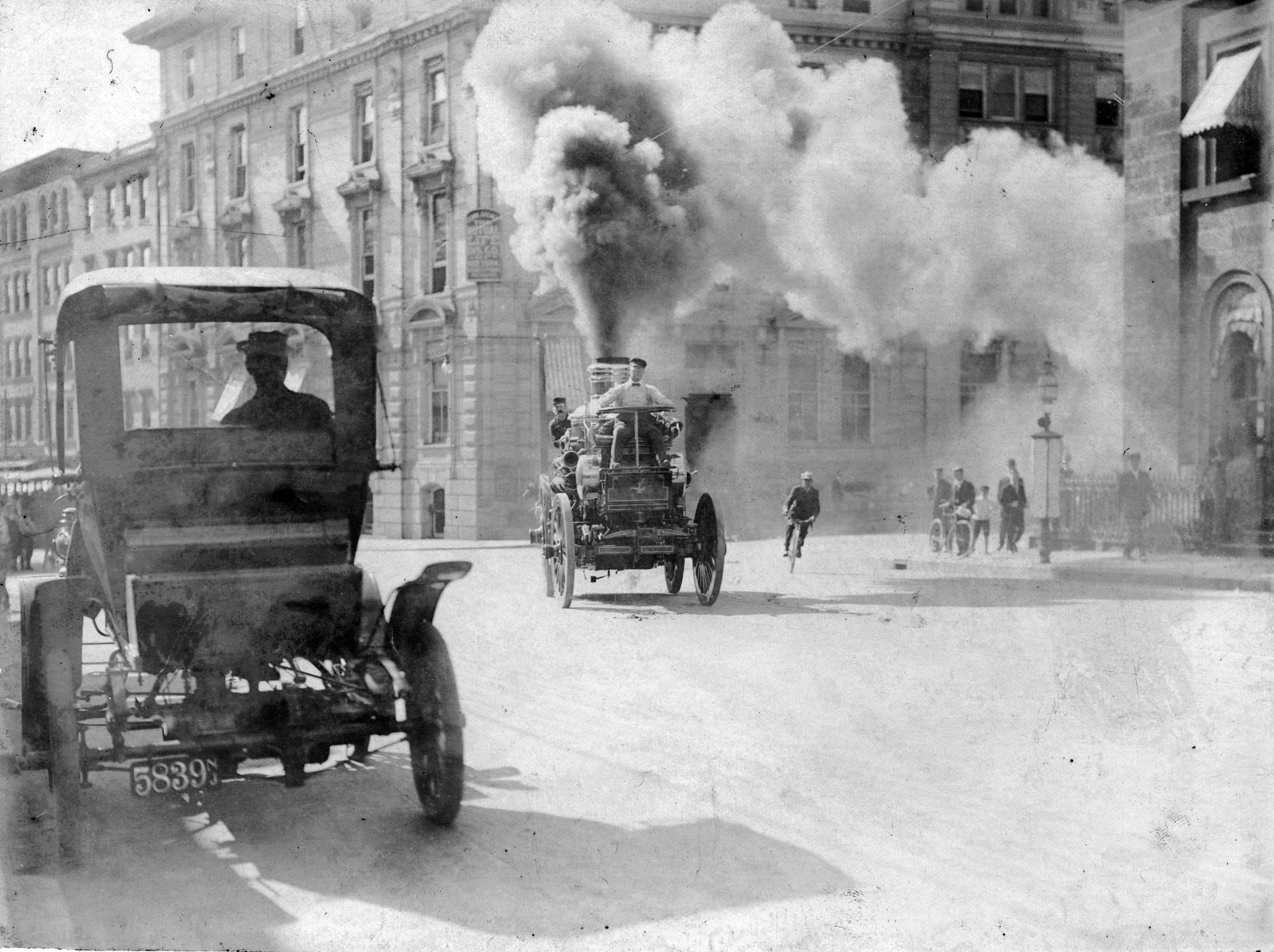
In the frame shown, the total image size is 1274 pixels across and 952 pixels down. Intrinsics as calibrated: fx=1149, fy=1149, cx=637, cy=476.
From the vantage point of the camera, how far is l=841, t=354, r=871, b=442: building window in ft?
21.4

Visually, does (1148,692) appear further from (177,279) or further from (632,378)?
(177,279)

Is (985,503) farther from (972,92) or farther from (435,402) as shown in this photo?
(435,402)

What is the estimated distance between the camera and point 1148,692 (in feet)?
17.9

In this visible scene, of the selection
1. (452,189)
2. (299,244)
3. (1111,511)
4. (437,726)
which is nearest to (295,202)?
(299,244)

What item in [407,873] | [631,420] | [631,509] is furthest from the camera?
[631,509]

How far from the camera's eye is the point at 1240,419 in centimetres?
681

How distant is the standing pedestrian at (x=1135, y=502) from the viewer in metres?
6.88

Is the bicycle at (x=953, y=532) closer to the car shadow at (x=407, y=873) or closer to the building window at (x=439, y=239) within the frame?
the car shadow at (x=407, y=873)

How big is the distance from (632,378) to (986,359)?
2.62 meters

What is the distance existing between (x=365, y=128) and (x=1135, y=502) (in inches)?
194

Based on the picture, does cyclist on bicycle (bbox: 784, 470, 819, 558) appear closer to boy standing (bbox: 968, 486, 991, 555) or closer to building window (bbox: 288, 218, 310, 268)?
boy standing (bbox: 968, 486, 991, 555)

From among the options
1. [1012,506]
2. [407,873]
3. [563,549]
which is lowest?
[407,873]

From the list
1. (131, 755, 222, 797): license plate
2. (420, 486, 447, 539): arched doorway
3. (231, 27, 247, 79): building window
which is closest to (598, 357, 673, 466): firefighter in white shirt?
(420, 486, 447, 539): arched doorway

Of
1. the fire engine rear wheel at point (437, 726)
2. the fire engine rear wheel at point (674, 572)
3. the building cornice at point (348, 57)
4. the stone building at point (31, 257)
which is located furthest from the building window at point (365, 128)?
the fire engine rear wheel at point (674, 572)
